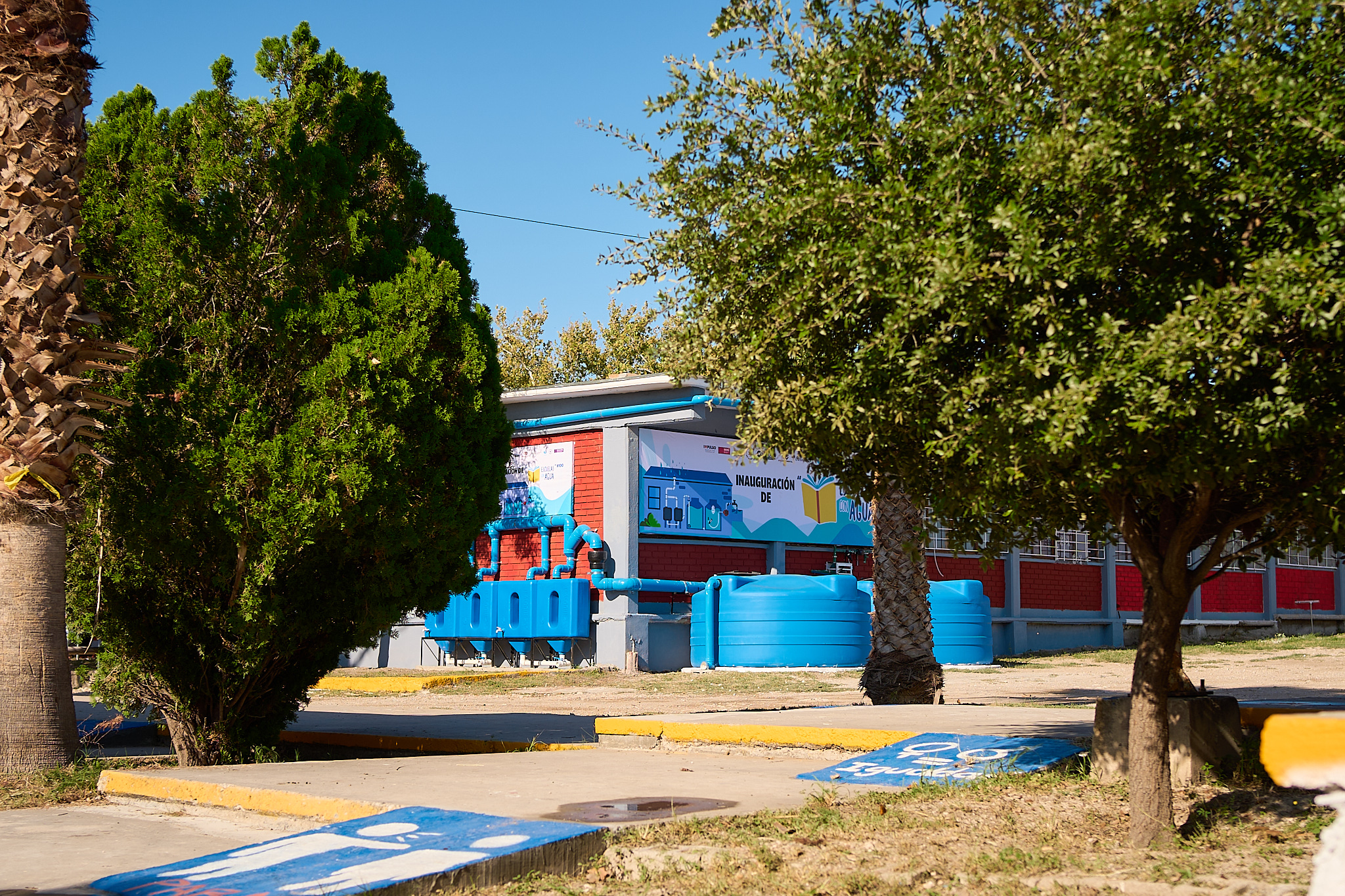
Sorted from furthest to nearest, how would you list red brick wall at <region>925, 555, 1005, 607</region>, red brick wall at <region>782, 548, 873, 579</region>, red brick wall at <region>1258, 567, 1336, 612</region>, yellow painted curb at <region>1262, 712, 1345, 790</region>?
red brick wall at <region>1258, 567, 1336, 612</region> < red brick wall at <region>925, 555, 1005, 607</region> < red brick wall at <region>782, 548, 873, 579</region> < yellow painted curb at <region>1262, 712, 1345, 790</region>

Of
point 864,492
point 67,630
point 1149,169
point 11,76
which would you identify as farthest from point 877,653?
point 11,76

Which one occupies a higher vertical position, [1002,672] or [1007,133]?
[1007,133]

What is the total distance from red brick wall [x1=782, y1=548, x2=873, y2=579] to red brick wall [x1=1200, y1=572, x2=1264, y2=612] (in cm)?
1172

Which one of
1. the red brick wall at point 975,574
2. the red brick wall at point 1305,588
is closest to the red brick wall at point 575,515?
the red brick wall at point 975,574

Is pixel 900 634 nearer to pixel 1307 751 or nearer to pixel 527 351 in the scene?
pixel 1307 751

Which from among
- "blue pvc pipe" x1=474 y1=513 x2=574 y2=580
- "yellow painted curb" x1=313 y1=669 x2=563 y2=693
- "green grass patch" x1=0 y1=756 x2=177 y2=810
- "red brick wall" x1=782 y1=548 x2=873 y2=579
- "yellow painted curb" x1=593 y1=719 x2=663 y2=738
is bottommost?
"yellow painted curb" x1=313 y1=669 x2=563 y2=693

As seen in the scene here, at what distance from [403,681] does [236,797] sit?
14996 millimetres

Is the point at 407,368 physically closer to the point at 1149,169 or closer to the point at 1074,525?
the point at 1074,525

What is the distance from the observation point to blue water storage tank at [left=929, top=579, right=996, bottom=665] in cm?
2550

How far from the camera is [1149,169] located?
5.08m

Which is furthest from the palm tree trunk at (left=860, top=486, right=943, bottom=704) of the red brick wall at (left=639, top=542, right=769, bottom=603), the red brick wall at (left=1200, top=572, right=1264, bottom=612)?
the red brick wall at (left=1200, top=572, right=1264, bottom=612)

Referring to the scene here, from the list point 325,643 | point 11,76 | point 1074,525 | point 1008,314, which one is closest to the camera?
point 1008,314

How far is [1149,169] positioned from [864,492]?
9.15 feet

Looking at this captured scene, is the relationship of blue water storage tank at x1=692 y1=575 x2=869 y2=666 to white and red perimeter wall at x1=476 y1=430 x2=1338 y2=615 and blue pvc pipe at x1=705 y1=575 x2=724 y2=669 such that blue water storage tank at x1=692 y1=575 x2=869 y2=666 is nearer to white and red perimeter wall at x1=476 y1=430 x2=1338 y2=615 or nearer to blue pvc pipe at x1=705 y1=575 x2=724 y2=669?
blue pvc pipe at x1=705 y1=575 x2=724 y2=669
